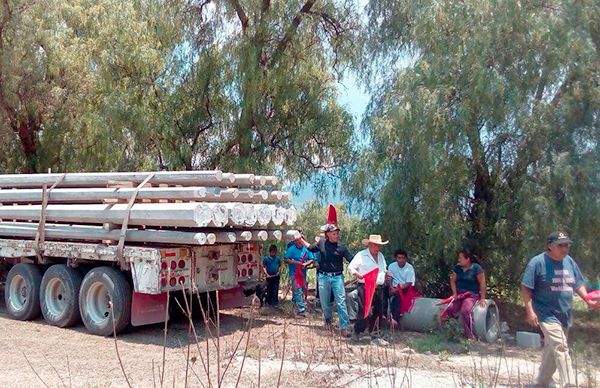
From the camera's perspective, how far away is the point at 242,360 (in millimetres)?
5906

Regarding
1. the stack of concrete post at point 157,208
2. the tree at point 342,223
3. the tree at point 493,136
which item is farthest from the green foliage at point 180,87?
the stack of concrete post at point 157,208

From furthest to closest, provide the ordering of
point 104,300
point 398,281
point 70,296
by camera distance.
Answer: point 398,281
point 70,296
point 104,300

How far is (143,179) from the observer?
995cm

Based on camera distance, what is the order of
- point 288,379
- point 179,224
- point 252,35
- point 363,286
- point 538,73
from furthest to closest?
1. point 252,35
2. point 538,73
3. point 363,286
4. point 179,224
5. point 288,379

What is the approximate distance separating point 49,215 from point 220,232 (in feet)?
10.6

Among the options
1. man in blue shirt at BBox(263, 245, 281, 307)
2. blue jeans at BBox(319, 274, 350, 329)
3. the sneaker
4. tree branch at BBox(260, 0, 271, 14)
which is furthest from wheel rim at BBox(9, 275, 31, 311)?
tree branch at BBox(260, 0, 271, 14)

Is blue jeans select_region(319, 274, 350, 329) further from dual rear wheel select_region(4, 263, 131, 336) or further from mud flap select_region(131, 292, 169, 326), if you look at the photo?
dual rear wheel select_region(4, 263, 131, 336)

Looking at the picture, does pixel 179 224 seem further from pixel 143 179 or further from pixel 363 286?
pixel 363 286

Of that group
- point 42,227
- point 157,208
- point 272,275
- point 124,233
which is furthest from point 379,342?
point 42,227

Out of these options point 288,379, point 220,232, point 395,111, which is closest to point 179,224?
point 220,232

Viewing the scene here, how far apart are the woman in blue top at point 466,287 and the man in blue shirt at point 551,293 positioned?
2.78m

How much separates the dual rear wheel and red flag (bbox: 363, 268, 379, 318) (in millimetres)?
3412

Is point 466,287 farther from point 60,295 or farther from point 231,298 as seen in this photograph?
point 60,295

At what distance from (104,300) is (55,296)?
1.21 metres
